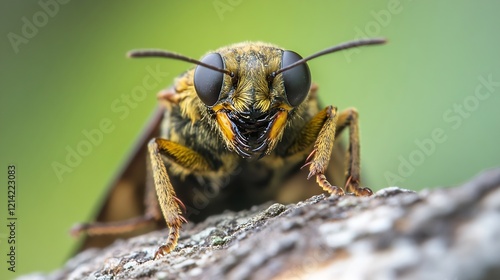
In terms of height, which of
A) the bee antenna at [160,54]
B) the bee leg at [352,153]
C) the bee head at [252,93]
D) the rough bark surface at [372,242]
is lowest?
the rough bark surface at [372,242]

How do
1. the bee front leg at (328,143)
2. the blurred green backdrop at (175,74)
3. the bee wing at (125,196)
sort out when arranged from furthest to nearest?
the blurred green backdrop at (175,74), the bee wing at (125,196), the bee front leg at (328,143)

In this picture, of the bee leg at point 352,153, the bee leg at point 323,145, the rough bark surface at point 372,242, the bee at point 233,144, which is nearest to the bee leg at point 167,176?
the bee at point 233,144

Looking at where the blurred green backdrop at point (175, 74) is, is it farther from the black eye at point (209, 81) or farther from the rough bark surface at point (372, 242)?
the rough bark surface at point (372, 242)

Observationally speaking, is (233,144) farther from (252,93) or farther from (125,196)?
(125,196)

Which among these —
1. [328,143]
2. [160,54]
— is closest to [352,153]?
[328,143]

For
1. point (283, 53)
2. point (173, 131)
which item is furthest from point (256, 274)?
point (173, 131)

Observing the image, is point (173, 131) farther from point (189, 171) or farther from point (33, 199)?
point (33, 199)
